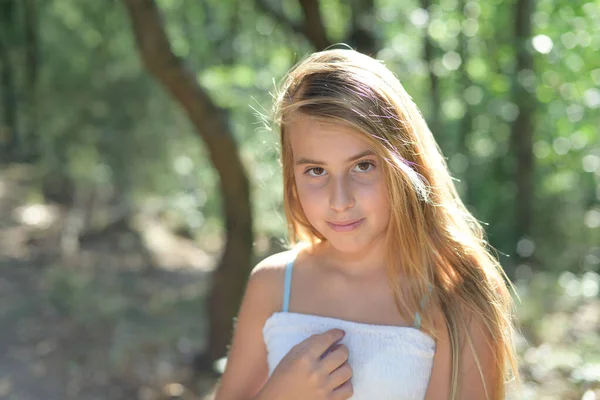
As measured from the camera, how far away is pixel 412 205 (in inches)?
62.6

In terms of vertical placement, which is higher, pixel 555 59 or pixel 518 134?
pixel 555 59

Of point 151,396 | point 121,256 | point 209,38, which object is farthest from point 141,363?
point 209,38

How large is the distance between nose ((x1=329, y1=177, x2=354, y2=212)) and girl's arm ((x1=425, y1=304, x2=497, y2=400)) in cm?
33

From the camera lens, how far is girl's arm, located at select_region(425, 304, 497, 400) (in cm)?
150

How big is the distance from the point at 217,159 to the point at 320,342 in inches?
121

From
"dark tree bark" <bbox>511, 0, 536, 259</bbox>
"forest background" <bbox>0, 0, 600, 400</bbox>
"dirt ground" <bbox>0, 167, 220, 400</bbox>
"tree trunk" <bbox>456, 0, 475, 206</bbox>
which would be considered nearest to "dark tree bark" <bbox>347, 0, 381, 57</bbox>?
"forest background" <bbox>0, 0, 600, 400</bbox>

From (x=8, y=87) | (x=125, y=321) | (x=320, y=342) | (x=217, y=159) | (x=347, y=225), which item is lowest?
(x=125, y=321)

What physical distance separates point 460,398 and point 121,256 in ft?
23.8

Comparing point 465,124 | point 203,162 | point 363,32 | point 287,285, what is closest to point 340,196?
point 287,285

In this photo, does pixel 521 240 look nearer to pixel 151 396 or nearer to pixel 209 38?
pixel 209 38

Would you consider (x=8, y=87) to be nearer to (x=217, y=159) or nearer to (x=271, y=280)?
(x=217, y=159)

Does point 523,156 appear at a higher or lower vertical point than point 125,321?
higher

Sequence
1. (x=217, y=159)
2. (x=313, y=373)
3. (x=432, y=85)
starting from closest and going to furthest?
(x=313, y=373), (x=217, y=159), (x=432, y=85)

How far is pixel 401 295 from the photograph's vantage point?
1.58 meters
